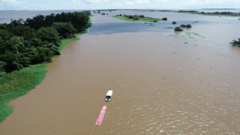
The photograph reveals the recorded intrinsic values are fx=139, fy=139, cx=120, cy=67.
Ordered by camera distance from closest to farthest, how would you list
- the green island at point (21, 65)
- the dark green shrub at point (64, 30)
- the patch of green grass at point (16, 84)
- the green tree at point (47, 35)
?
the patch of green grass at point (16, 84)
the green island at point (21, 65)
the green tree at point (47, 35)
the dark green shrub at point (64, 30)

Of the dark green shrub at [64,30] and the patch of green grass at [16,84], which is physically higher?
the dark green shrub at [64,30]

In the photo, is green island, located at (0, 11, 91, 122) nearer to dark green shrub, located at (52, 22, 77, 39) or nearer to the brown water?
the brown water

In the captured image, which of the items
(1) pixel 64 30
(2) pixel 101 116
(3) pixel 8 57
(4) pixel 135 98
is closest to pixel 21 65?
(3) pixel 8 57

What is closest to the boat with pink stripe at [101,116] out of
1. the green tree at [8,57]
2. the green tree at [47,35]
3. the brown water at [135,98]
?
the brown water at [135,98]

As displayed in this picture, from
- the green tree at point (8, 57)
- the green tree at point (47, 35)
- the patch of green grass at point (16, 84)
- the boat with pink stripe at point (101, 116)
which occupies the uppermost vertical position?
the green tree at point (47, 35)

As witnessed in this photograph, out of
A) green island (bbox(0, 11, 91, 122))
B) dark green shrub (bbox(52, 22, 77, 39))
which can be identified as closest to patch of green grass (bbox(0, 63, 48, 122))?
green island (bbox(0, 11, 91, 122))

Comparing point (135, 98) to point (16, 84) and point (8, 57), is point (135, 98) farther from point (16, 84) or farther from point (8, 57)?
point (8, 57)

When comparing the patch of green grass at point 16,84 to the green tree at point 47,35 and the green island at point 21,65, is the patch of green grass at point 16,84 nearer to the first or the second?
the green island at point 21,65

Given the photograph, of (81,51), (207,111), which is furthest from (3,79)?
(207,111)

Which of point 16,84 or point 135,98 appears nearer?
point 135,98

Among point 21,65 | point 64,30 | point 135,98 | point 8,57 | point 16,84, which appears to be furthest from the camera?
point 64,30

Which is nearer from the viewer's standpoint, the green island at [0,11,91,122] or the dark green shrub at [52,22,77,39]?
the green island at [0,11,91,122]
